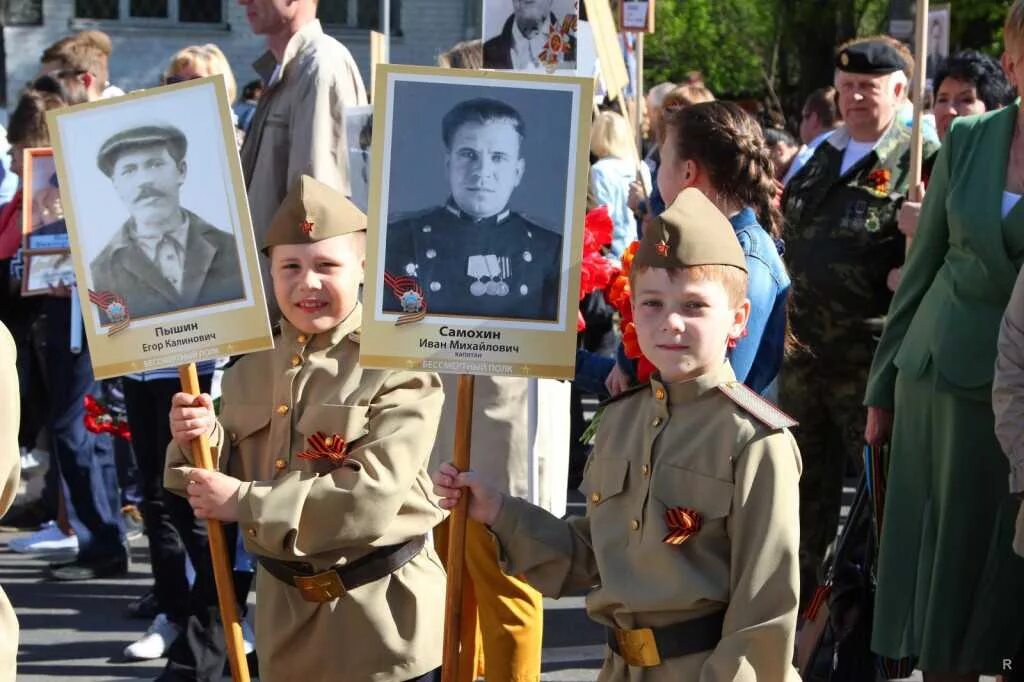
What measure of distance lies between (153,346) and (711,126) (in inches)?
63.0

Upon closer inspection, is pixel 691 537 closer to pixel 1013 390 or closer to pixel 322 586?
pixel 322 586

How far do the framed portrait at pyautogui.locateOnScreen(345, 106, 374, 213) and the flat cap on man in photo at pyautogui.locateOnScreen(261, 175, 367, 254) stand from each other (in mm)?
1276

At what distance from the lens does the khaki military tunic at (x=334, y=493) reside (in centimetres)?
392

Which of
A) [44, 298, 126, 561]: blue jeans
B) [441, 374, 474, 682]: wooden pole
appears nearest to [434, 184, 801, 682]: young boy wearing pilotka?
A: [441, 374, 474, 682]: wooden pole

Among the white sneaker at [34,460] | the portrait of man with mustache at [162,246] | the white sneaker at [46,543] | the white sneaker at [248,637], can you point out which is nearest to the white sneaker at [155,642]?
the white sneaker at [248,637]

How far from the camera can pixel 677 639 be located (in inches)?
133

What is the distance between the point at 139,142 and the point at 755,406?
60.9 inches

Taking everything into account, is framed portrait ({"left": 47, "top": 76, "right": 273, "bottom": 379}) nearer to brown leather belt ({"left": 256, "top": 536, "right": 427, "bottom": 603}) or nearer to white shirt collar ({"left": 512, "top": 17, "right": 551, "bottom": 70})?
brown leather belt ({"left": 256, "top": 536, "right": 427, "bottom": 603})

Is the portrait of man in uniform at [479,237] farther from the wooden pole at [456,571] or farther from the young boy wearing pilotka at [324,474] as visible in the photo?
the young boy wearing pilotka at [324,474]

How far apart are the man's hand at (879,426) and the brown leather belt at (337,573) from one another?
1.67 m

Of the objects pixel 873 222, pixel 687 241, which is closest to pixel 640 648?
pixel 687 241

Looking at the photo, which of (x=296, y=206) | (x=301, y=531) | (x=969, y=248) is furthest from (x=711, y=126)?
(x=301, y=531)

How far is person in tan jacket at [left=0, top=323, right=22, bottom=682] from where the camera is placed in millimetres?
2906

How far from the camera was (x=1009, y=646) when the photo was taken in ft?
15.6
